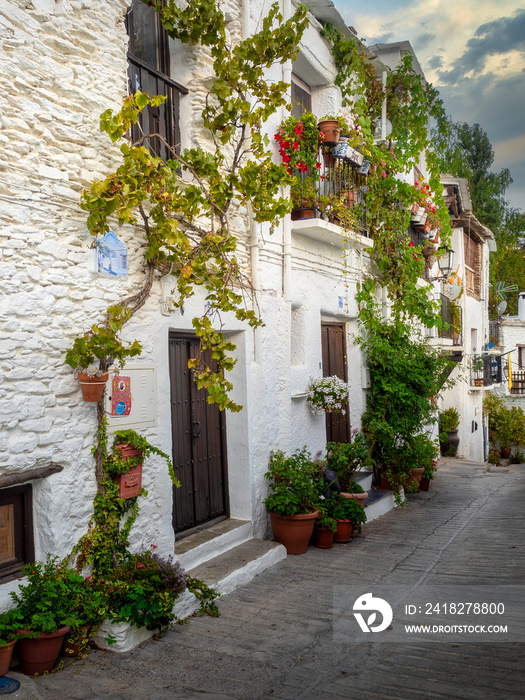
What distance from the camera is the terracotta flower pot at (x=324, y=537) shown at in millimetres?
6727

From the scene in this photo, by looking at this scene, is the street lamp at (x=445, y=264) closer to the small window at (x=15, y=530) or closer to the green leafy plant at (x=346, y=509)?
the green leafy plant at (x=346, y=509)

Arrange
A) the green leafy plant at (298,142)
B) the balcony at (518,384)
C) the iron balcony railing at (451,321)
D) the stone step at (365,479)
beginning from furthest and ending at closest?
the balcony at (518,384) → the iron balcony railing at (451,321) → the stone step at (365,479) → the green leafy plant at (298,142)

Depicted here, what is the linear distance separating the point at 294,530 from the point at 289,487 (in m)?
0.45

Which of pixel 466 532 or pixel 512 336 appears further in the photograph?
pixel 512 336

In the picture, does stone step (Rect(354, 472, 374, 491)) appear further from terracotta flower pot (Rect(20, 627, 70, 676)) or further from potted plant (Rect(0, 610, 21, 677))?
potted plant (Rect(0, 610, 21, 677))

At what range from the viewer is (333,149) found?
809 cm

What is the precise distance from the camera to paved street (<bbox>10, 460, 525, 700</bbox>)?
3730 millimetres

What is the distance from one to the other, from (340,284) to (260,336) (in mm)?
2648

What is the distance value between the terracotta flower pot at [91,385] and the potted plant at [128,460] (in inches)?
17.4

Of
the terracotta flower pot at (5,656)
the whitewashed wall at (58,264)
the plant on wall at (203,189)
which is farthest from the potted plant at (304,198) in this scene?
the terracotta flower pot at (5,656)

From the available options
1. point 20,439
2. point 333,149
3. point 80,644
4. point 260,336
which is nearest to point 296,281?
point 260,336

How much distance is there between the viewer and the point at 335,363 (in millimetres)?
8953

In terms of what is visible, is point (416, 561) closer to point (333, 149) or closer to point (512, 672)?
point (512, 672)

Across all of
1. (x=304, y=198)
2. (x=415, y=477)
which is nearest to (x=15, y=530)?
(x=304, y=198)
